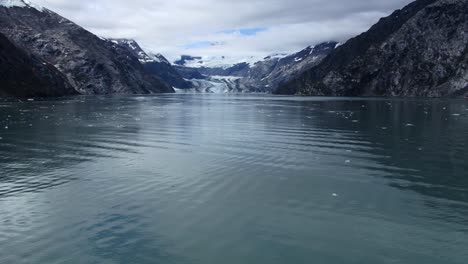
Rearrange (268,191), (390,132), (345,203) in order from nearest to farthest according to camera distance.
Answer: (345,203), (268,191), (390,132)

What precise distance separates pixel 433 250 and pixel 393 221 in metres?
3.44

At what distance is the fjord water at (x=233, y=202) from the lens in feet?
59.3

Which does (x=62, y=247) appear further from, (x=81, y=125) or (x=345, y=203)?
(x=81, y=125)

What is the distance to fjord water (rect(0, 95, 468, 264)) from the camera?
59.3 feet

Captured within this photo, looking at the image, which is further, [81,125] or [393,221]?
[81,125]

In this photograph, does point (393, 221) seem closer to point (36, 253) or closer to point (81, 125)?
point (36, 253)

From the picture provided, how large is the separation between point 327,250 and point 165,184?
13.4 metres

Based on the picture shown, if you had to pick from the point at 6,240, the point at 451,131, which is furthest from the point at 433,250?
the point at 451,131

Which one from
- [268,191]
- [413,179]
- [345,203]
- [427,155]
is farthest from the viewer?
[427,155]

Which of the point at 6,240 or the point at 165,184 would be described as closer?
the point at 6,240

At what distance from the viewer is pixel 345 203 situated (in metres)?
24.4

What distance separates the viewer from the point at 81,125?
67.1 m

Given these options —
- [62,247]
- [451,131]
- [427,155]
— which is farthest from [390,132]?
[62,247]

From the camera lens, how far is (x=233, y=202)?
2481 cm
